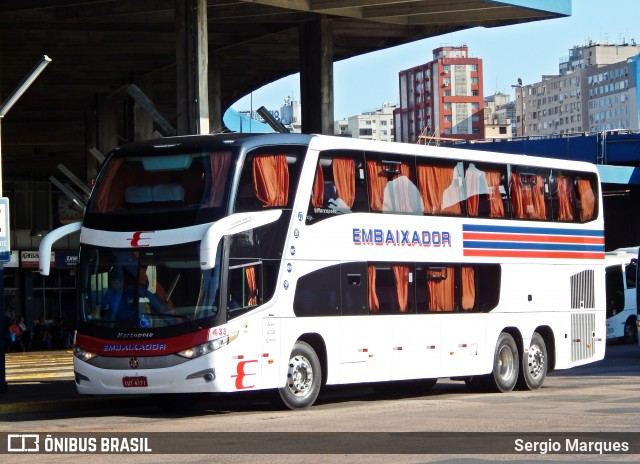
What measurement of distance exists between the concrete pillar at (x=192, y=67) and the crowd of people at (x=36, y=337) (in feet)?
85.2

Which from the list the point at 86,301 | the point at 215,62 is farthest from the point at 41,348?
the point at 86,301

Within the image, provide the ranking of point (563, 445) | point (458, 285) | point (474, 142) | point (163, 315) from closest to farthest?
point (563, 445), point (163, 315), point (458, 285), point (474, 142)

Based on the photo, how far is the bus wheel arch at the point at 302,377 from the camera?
62.2 feet

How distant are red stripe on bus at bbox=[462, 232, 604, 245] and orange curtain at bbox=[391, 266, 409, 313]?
1.66 metres

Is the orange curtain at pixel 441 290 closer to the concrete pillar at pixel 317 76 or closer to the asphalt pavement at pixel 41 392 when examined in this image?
the asphalt pavement at pixel 41 392

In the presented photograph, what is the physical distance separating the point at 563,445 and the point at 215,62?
28790mm

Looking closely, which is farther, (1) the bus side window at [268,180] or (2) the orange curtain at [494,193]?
(2) the orange curtain at [494,193]

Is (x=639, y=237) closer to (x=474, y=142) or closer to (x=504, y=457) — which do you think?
(x=474, y=142)

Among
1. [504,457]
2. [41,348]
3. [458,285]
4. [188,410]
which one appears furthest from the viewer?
[41,348]

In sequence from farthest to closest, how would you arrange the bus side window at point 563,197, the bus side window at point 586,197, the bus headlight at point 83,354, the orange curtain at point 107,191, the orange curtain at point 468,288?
the bus side window at point 586,197 < the bus side window at point 563,197 < the orange curtain at point 468,288 < the orange curtain at point 107,191 < the bus headlight at point 83,354

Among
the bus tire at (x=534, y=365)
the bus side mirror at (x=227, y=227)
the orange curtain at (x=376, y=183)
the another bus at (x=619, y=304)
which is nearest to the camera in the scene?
the bus side mirror at (x=227, y=227)

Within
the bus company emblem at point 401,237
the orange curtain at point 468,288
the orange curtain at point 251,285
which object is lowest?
the orange curtain at point 468,288

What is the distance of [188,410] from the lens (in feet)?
65.9

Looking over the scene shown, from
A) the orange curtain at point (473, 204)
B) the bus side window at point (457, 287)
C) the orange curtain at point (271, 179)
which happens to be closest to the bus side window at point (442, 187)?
the orange curtain at point (473, 204)
